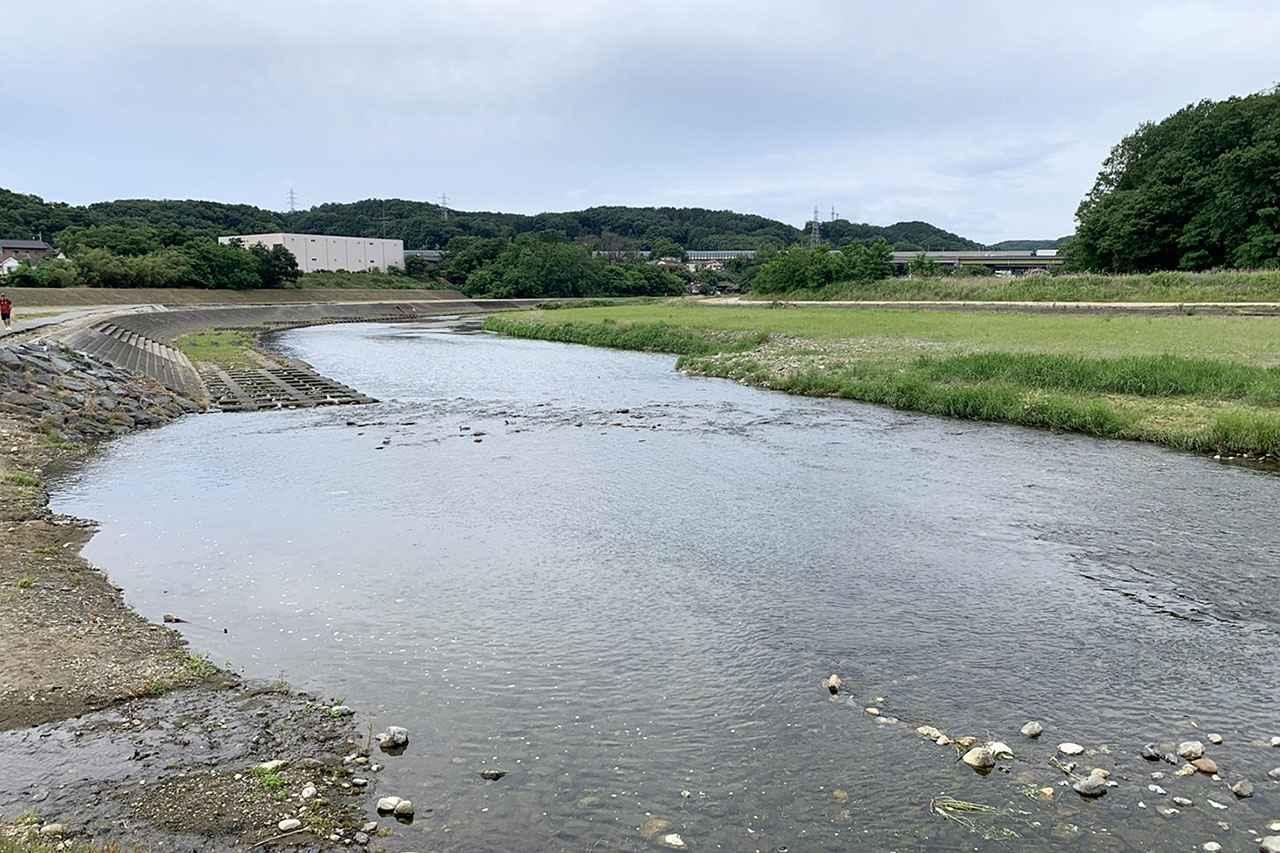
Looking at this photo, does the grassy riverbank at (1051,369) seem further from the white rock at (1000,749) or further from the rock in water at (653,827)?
the rock in water at (653,827)

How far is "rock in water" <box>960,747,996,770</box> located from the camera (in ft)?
22.9

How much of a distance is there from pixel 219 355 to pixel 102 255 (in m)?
51.7

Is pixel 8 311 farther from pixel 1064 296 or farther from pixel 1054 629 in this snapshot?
pixel 1064 296

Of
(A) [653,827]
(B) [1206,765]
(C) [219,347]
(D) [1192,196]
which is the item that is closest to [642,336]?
(C) [219,347]

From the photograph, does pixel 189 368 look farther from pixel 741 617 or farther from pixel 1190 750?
pixel 1190 750

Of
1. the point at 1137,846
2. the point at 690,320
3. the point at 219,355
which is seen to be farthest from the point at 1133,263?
the point at 1137,846

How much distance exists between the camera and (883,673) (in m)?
8.81

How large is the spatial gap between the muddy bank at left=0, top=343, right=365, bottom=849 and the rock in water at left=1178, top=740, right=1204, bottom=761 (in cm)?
646

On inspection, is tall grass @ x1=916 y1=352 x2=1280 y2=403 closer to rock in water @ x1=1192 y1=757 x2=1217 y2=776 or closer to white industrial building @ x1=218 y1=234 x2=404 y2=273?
rock in water @ x1=1192 y1=757 x2=1217 y2=776

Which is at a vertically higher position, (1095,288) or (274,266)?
(274,266)

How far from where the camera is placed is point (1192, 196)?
7544cm

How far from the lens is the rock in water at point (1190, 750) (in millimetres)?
7082

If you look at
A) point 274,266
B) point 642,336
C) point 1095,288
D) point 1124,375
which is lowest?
point 642,336

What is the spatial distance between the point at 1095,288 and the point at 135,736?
69.3 metres
